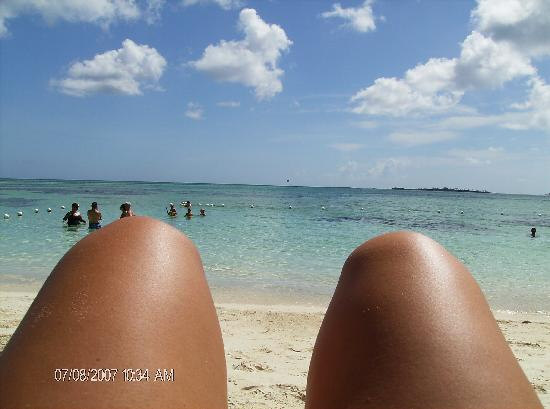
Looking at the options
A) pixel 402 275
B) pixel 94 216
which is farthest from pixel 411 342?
pixel 94 216

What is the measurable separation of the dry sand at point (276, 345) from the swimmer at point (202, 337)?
2576 mm

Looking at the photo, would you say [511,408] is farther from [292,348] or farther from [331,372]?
[292,348]

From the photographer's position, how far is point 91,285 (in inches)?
51.7

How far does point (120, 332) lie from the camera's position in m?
1.20

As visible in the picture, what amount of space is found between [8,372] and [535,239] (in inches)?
921

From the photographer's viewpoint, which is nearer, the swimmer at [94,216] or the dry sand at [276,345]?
the dry sand at [276,345]

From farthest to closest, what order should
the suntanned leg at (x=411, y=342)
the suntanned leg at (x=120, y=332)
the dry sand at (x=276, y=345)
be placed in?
the dry sand at (x=276, y=345)
the suntanned leg at (x=411, y=342)
the suntanned leg at (x=120, y=332)

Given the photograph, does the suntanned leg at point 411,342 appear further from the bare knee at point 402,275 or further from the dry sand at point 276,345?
the dry sand at point 276,345

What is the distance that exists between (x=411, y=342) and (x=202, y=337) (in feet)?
1.97

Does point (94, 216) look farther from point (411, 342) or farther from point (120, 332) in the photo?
point (411, 342)

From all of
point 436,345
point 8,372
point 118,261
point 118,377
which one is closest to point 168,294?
point 118,261

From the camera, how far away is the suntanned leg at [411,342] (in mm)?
1251

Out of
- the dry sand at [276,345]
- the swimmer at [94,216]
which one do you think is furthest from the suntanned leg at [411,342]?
the swimmer at [94,216]

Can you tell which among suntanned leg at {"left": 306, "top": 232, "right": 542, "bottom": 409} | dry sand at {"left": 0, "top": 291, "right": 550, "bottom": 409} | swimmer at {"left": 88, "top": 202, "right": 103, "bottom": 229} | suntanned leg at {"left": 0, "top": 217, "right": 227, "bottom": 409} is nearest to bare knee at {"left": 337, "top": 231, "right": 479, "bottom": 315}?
suntanned leg at {"left": 306, "top": 232, "right": 542, "bottom": 409}
